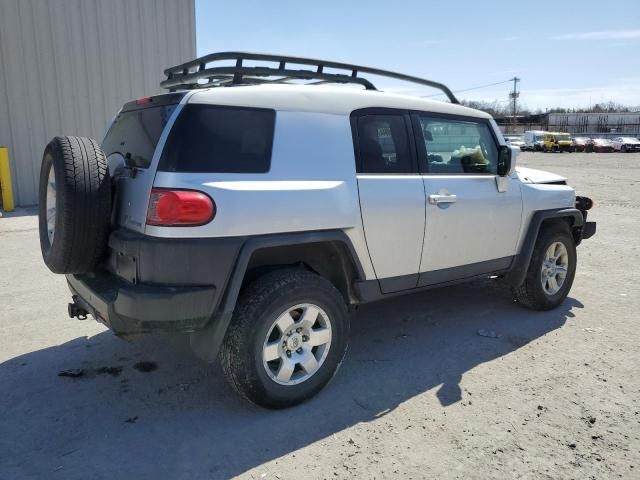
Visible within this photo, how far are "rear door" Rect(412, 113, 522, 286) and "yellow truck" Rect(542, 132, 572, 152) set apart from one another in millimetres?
49485

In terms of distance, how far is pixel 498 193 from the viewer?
427 centimetres

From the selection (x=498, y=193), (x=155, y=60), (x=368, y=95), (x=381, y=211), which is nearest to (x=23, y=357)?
(x=381, y=211)

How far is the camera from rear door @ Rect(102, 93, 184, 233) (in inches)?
112

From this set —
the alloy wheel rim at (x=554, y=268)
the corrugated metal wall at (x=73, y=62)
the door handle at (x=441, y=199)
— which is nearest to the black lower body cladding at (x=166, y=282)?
the door handle at (x=441, y=199)

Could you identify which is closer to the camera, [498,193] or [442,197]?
[442,197]

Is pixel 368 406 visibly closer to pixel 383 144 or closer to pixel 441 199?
pixel 441 199

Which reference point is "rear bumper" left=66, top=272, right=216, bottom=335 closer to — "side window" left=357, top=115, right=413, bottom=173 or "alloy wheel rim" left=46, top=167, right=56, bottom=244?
"alloy wheel rim" left=46, top=167, right=56, bottom=244

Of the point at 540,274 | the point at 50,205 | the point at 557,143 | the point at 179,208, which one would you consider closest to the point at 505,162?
the point at 540,274

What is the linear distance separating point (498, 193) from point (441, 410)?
193cm

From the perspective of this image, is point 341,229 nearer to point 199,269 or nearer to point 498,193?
point 199,269

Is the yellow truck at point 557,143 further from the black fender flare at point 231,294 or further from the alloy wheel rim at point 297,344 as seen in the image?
the black fender flare at point 231,294

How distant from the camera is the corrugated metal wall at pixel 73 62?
1034 centimetres

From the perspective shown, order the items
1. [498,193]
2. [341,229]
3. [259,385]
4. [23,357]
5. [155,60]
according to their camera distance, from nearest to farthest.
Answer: [259,385] → [341,229] → [23,357] → [498,193] → [155,60]

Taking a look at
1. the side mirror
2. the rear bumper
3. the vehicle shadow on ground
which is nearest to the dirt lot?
the vehicle shadow on ground
